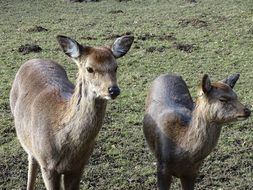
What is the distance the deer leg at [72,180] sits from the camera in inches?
194

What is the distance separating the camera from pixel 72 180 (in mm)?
4953

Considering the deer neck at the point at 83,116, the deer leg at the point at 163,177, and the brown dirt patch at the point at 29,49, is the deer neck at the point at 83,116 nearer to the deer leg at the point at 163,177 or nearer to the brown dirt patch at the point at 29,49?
the deer leg at the point at 163,177

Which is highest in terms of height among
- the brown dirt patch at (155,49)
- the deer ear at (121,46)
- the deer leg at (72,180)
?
the deer ear at (121,46)

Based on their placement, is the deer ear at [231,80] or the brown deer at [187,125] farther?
the deer ear at [231,80]

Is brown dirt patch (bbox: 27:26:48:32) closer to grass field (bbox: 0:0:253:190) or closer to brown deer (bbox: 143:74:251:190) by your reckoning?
grass field (bbox: 0:0:253:190)

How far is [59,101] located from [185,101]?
1615 mm

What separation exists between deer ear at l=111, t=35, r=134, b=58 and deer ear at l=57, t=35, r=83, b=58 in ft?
0.98

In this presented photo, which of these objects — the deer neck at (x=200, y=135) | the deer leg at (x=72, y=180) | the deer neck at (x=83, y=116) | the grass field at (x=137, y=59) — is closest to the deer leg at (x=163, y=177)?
the deer neck at (x=200, y=135)

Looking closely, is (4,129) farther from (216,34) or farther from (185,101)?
(216,34)

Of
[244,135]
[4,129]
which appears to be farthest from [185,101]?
[4,129]

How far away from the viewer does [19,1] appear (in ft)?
59.1

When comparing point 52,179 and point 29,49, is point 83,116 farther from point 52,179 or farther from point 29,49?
point 29,49

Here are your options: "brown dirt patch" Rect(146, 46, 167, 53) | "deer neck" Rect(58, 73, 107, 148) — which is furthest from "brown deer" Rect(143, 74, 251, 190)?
"brown dirt patch" Rect(146, 46, 167, 53)

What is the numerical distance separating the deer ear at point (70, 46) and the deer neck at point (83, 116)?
189 millimetres
